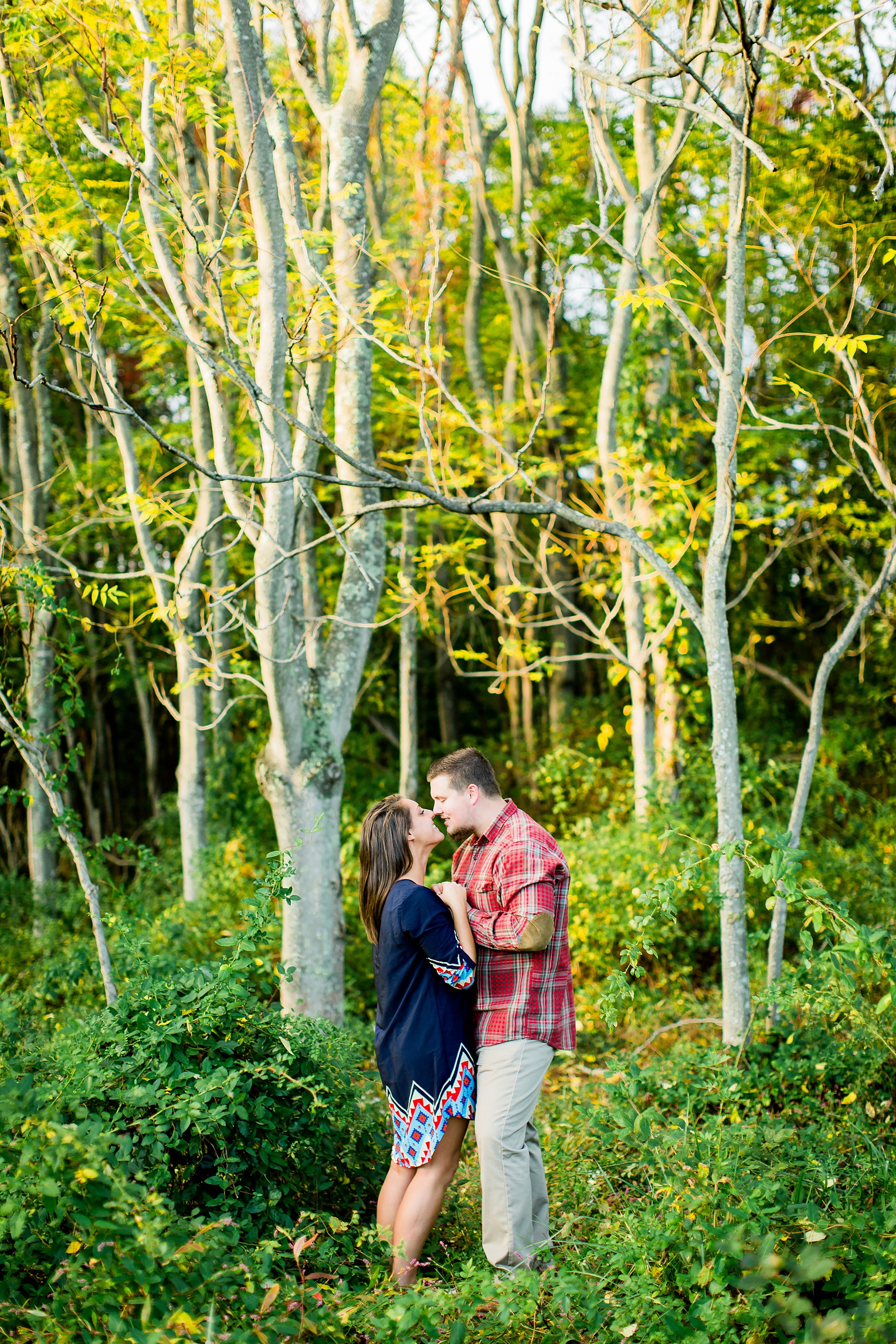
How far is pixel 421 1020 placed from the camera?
299 centimetres

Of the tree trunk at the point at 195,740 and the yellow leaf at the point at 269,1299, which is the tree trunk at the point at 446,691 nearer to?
the tree trunk at the point at 195,740

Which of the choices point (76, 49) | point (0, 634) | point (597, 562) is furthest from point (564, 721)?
point (76, 49)

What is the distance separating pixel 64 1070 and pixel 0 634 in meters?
2.54

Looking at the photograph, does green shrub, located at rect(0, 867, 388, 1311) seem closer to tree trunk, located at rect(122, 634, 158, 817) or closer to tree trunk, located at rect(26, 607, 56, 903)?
tree trunk, located at rect(26, 607, 56, 903)

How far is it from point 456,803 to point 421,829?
0.48 ft

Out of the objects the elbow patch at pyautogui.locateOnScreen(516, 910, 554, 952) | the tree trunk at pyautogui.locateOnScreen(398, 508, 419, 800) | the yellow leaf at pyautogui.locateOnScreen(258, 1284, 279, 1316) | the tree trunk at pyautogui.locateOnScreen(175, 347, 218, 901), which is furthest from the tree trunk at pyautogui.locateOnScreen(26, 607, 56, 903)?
the yellow leaf at pyautogui.locateOnScreen(258, 1284, 279, 1316)

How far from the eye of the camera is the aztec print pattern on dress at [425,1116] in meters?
2.96

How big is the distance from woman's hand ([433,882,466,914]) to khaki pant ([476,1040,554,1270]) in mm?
453

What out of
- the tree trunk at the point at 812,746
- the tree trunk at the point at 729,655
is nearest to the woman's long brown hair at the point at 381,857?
the tree trunk at the point at 729,655

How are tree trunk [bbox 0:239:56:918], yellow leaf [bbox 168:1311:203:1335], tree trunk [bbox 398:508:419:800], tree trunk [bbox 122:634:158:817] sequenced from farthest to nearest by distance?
1. tree trunk [bbox 122:634:158:817]
2. tree trunk [bbox 398:508:419:800]
3. tree trunk [bbox 0:239:56:918]
4. yellow leaf [bbox 168:1311:203:1335]

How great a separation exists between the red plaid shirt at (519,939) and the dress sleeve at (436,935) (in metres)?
0.15

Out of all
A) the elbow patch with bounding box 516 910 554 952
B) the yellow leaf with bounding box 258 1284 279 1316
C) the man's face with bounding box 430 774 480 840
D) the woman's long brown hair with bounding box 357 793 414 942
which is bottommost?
the yellow leaf with bounding box 258 1284 279 1316

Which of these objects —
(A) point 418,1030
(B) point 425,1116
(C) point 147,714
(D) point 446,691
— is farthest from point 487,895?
(C) point 147,714

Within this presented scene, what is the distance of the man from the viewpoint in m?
2.93
